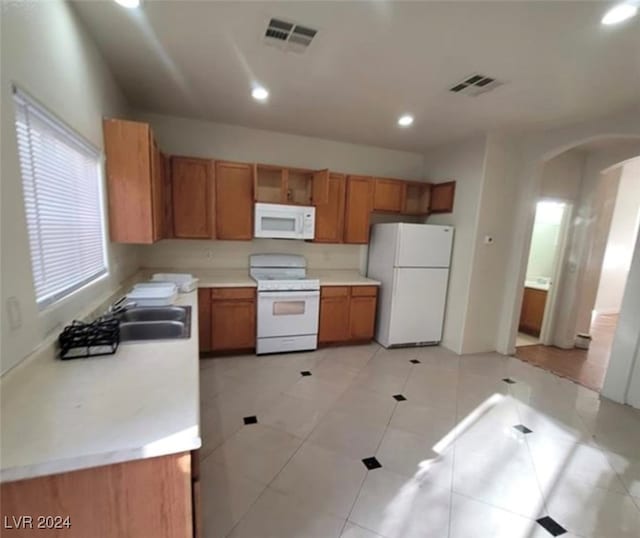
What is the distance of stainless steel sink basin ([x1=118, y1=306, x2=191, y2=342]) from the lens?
2023 millimetres

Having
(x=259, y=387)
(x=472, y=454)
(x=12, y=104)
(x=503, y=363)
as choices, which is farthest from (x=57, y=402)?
(x=503, y=363)

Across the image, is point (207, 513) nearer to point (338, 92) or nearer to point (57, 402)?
point (57, 402)

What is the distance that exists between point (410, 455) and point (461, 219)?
2.85m

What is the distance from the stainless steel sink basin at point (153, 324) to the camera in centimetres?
202

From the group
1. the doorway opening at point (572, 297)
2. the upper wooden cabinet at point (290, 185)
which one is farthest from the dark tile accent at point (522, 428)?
the upper wooden cabinet at point (290, 185)

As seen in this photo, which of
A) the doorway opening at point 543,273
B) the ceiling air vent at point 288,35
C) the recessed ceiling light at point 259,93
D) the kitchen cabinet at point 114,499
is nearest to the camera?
the kitchen cabinet at point 114,499

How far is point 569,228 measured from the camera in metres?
4.38

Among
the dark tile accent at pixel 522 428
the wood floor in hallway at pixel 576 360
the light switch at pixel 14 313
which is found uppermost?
the light switch at pixel 14 313

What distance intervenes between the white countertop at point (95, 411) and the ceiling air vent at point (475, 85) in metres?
2.74

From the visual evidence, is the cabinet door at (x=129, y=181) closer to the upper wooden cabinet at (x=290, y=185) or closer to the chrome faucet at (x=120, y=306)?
the chrome faucet at (x=120, y=306)

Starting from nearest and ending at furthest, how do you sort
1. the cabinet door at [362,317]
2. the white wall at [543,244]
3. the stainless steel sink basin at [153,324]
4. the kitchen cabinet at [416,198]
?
the stainless steel sink basin at [153,324] → the cabinet door at [362,317] → the kitchen cabinet at [416,198] → the white wall at [543,244]

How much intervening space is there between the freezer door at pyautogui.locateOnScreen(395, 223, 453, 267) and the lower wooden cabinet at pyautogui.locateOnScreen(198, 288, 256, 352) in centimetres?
187

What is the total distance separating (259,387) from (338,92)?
278 cm

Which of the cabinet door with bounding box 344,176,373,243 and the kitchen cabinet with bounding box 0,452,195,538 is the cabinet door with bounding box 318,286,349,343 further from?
the kitchen cabinet with bounding box 0,452,195,538
